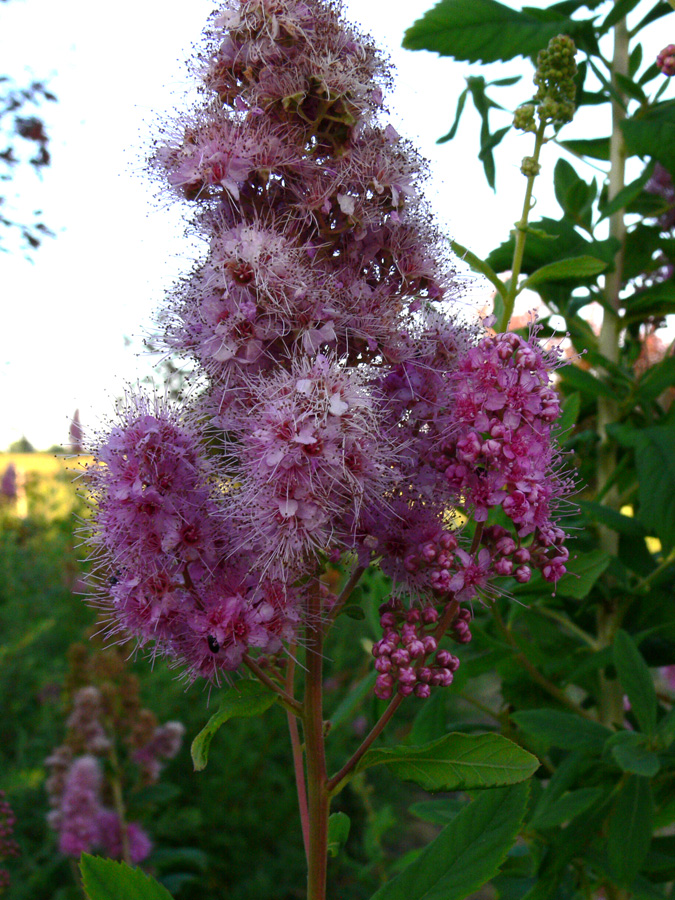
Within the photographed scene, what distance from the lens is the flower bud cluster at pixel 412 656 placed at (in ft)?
3.30

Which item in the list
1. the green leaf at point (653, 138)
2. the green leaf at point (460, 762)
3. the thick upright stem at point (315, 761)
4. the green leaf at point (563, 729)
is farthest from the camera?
the green leaf at point (653, 138)

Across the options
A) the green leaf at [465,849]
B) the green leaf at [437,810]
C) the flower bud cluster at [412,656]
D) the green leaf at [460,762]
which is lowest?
the green leaf at [437,810]

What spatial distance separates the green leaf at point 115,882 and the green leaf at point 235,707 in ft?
0.65

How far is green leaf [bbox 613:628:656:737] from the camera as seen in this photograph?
57.5 inches

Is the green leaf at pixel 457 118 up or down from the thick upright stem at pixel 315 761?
up

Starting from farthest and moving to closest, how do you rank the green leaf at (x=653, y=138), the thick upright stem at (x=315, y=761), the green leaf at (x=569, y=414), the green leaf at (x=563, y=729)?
1. the green leaf at (x=653, y=138)
2. the green leaf at (x=563, y=729)
3. the green leaf at (x=569, y=414)
4. the thick upright stem at (x=315, y=761)

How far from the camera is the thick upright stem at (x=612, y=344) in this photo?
1813 millimetres

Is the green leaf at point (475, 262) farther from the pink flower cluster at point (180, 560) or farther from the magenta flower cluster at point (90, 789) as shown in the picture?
the magenta flower cluster at point (90, 789)

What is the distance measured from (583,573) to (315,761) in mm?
746

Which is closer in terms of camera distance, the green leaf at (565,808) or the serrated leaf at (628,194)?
the green leaf at (565,808)

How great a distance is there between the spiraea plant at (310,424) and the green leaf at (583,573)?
42 cm

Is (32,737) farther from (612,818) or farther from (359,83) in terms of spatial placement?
(359,83)

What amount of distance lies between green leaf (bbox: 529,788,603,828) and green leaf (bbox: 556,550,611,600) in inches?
15.4

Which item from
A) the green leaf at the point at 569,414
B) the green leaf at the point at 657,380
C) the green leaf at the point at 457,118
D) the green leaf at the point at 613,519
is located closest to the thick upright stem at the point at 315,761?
the green leaf at the point at 569,414
